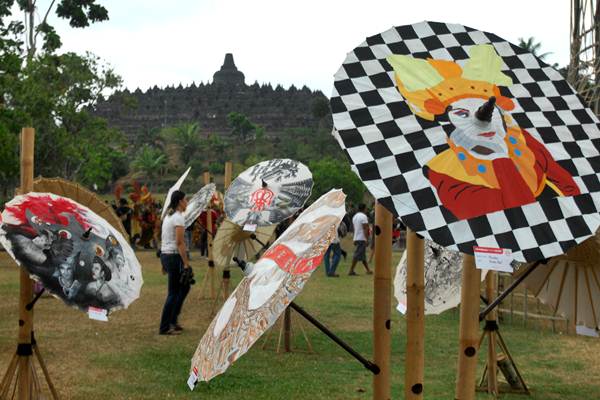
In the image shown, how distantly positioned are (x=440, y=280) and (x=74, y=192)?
3.09m

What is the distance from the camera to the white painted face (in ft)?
8.76

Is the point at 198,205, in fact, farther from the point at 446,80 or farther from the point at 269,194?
the point at 446,80

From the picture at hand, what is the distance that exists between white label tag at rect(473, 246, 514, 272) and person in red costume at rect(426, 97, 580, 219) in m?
0.14

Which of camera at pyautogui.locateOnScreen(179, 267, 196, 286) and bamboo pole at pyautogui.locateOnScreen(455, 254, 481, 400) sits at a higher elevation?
bamboo pole at pyautogui.locateOnScreen(455, 254, 481, 400)

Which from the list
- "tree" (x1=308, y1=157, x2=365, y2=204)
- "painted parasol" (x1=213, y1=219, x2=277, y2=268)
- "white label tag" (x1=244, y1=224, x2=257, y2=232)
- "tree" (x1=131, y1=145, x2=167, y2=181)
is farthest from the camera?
"tree" (x1=131, y1=145, x2=167, y2=181)

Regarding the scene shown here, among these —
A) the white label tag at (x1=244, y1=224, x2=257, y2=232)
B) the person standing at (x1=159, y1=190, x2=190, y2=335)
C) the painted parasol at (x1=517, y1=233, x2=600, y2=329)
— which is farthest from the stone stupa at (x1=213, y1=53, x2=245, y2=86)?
the painted parasol at (x1=517, y1=233, x2=600, y2=329)

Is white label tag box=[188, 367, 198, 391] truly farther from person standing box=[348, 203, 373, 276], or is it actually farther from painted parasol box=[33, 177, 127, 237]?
person standing box=[348, 203, 373, 276]

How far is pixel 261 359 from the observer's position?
7.68 m

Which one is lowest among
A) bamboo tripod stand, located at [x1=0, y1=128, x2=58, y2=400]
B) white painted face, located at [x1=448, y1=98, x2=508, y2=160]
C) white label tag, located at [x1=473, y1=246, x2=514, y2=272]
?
bamboo tripod stand, located at [x1=0, y1=128, x2=58, y2=400]

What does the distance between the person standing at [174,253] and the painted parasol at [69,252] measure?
3.40 metres

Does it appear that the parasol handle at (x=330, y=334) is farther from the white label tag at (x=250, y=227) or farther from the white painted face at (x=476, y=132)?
the white label tag at (x=250, y=227)

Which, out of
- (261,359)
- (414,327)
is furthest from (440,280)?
(414,327)

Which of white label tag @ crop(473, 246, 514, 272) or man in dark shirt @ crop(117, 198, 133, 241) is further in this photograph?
man in dark shirt @ crop(117, 198, 133, 241)

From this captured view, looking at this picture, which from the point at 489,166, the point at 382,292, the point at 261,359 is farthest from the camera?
the point at 261,359
